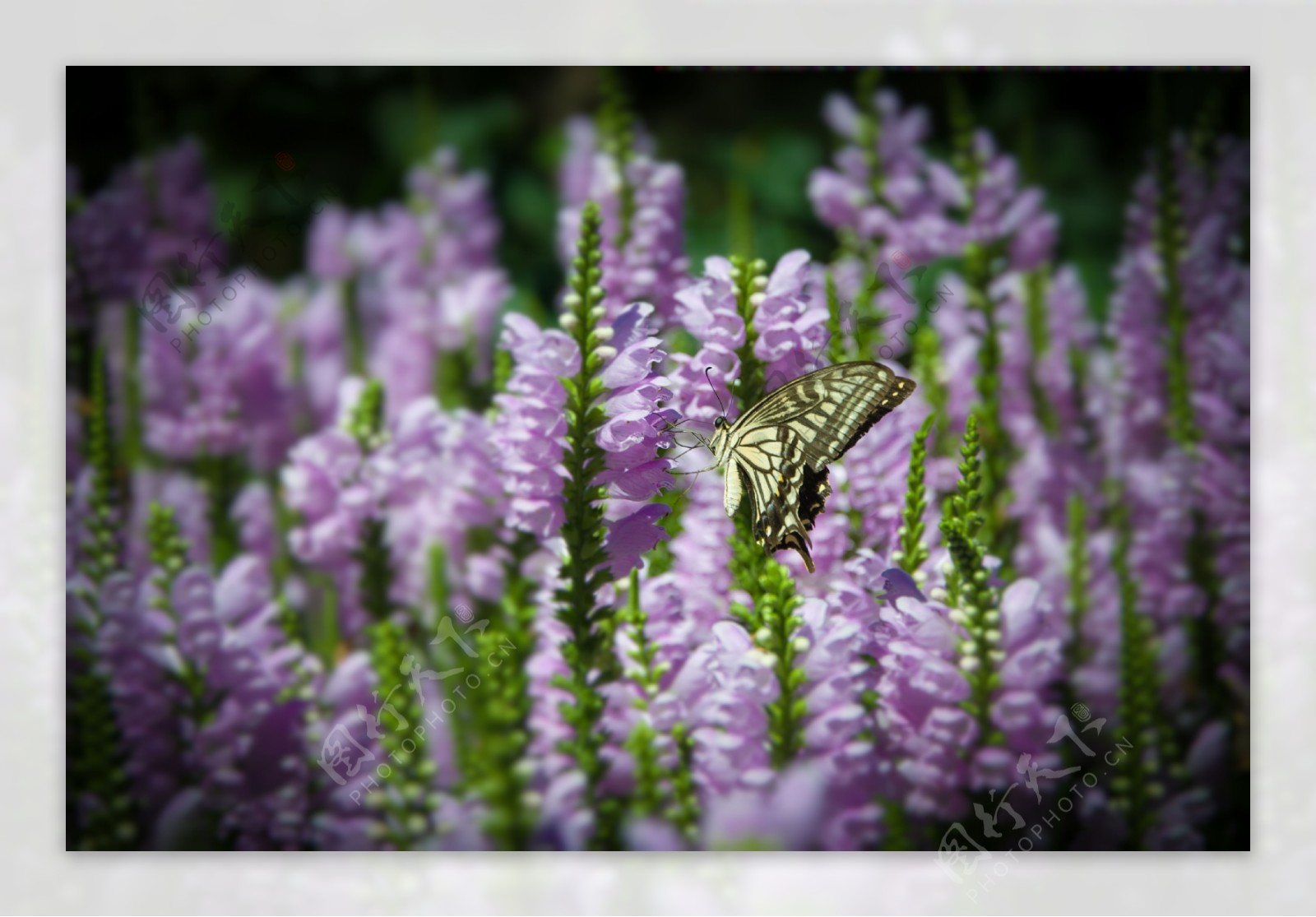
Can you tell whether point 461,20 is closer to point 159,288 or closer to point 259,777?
point 159,288

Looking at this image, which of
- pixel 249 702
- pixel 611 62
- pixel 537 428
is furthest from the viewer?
pixel 611 62

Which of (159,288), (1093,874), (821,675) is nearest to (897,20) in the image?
(821,675)

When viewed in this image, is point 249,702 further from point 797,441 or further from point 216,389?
point 797,441

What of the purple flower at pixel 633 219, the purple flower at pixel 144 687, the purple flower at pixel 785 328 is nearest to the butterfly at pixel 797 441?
the purple flower at pixel 785 328

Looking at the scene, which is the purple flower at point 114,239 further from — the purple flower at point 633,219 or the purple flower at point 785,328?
the purple flower at point 785,328

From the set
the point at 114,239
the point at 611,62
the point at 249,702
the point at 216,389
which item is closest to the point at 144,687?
the point at 249,702

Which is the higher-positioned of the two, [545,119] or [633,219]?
[545,119]

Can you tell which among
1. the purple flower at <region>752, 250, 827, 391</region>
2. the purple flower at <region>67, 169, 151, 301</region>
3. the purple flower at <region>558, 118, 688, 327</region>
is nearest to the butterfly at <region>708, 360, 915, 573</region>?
the purple flower at <region>752, 250, 827, 391</region>
